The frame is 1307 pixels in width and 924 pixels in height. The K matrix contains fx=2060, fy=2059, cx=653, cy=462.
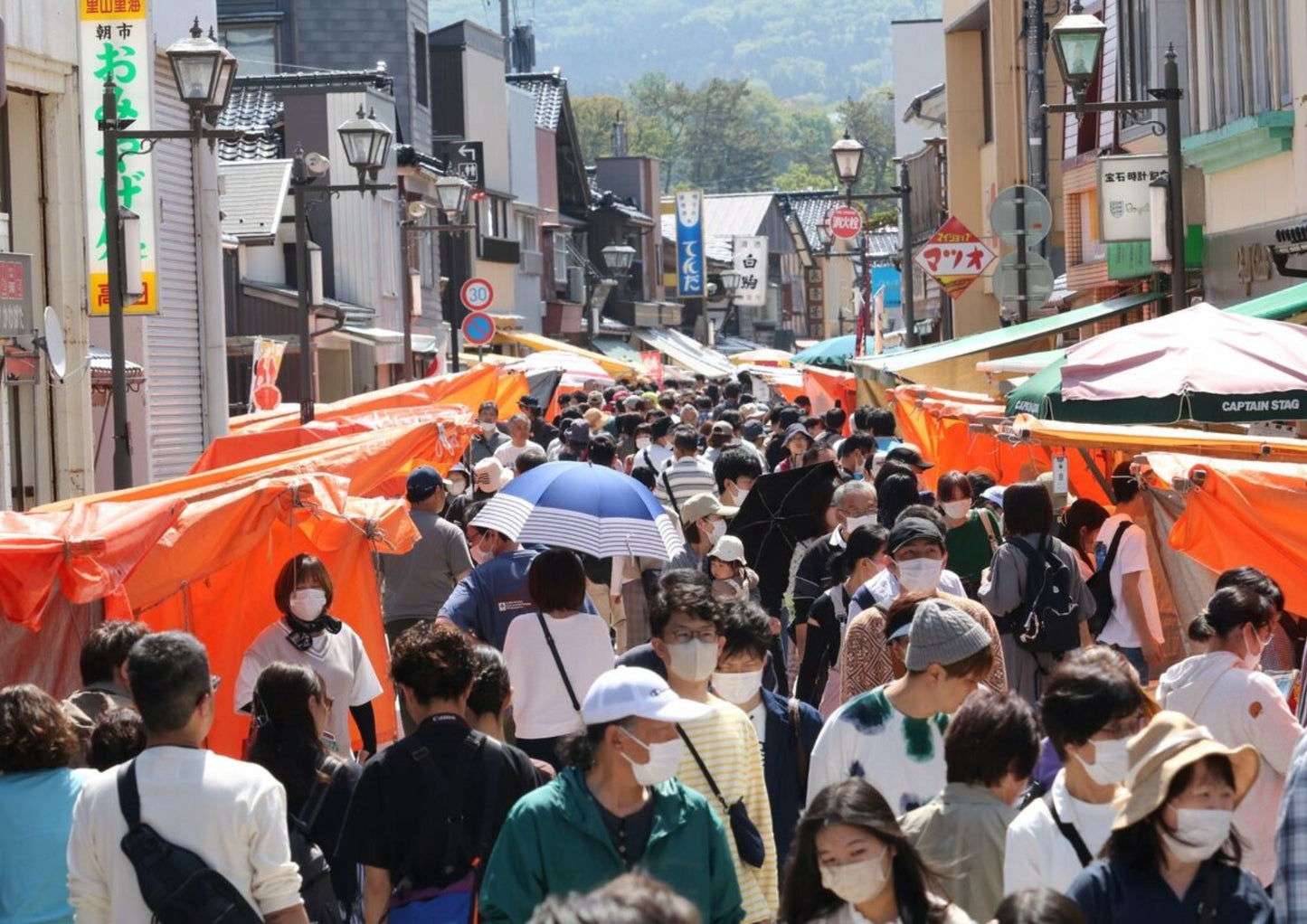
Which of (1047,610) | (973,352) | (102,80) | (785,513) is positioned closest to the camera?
(1047,610)

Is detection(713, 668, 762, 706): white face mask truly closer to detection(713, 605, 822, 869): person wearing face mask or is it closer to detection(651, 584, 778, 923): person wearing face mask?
detection(713, 605, 822, 869): person wearing face mask

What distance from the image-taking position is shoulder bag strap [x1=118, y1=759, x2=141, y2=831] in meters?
5.45

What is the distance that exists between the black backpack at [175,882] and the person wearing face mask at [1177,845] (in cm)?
227

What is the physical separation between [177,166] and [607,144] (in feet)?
347

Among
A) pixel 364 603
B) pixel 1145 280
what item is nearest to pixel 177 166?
pixel 1145 280

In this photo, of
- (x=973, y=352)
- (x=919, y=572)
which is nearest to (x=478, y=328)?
(x=973, y=352)

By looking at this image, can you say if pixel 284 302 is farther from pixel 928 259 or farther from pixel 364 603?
pixel 364 603

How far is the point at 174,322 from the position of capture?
25656 millimetres

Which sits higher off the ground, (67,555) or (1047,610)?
(67,555)

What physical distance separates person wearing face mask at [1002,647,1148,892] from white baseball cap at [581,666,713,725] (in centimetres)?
86

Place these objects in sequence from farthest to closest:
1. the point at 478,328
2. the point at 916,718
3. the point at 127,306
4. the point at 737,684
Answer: the point at 478,328
the point at 127,306
the point at 737,684
the point at 916,718

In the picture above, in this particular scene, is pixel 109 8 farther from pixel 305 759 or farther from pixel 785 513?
pixel 305 759

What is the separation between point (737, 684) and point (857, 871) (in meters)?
2.68

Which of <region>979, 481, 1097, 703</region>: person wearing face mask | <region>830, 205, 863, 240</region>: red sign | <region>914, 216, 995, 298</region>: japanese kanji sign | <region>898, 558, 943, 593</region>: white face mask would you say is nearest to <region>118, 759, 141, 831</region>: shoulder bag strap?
<region>898, 558, 943, 593</region>: white face mask
